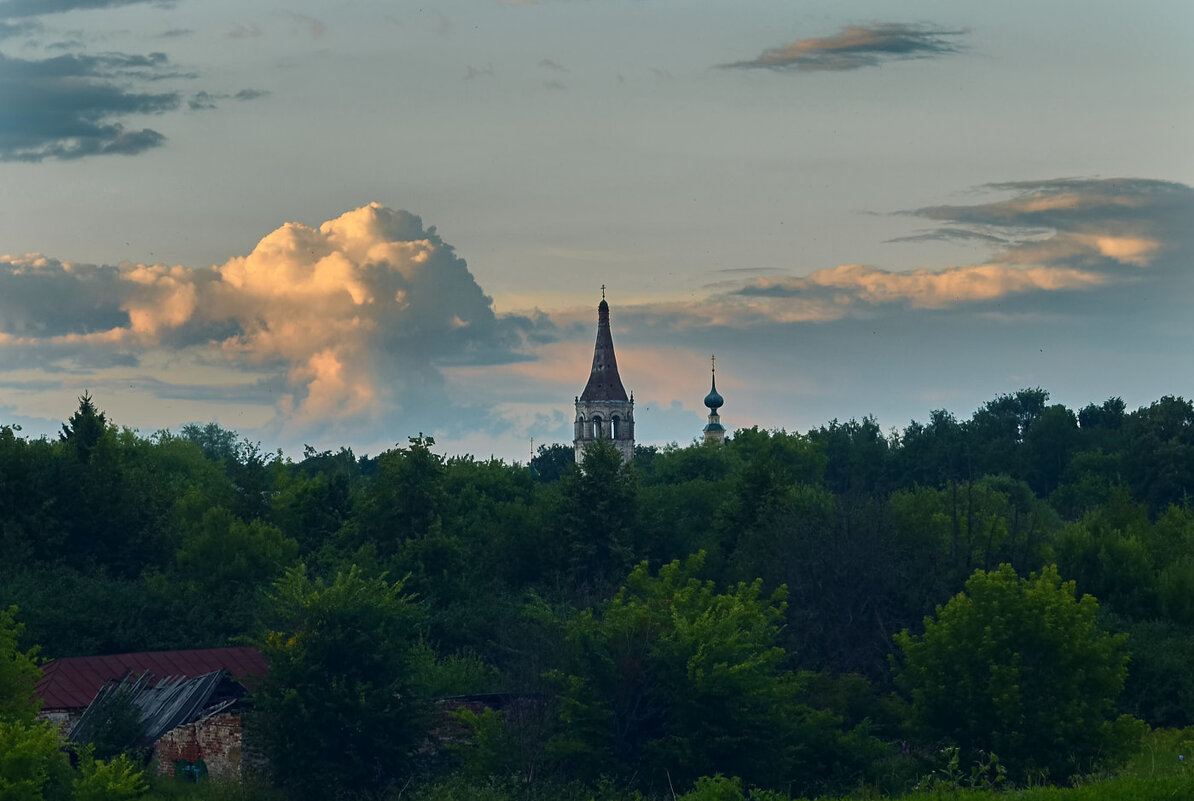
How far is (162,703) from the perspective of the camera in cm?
4488

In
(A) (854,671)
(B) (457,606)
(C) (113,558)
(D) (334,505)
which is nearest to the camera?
(A) (854,671)

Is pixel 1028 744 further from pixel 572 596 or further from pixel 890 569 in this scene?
pixel 572 596

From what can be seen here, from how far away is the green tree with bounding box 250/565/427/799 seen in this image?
38812 mm

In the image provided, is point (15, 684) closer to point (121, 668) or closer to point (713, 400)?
point (121, 668)

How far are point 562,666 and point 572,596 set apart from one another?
18789mm

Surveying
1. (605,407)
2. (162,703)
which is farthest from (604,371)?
(162,703)

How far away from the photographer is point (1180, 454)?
91.8 metres

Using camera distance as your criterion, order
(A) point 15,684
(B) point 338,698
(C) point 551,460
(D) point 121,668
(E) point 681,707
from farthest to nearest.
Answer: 1. (C) point 551,460
2. (D) point 121,668
3. (A) point 15,684
4. (B) point 338,698
5. (E) point 681,707

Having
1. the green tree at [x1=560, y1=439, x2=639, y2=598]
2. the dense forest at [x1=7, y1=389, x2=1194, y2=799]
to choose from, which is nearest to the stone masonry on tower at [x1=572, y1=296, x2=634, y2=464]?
the dense forest at [x1=7, y1=389, x2=1194, y2=799]

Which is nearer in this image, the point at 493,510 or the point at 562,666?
the point at 562,666

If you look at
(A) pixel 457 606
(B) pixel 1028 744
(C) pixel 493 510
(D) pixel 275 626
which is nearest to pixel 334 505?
(C) pixel 493 510

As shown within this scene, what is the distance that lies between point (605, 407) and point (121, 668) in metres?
66.7

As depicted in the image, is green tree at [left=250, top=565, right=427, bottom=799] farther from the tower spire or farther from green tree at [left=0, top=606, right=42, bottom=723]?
the tower spire

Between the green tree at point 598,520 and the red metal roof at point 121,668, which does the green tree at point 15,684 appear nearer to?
A: the red metal roof at point 121,668
